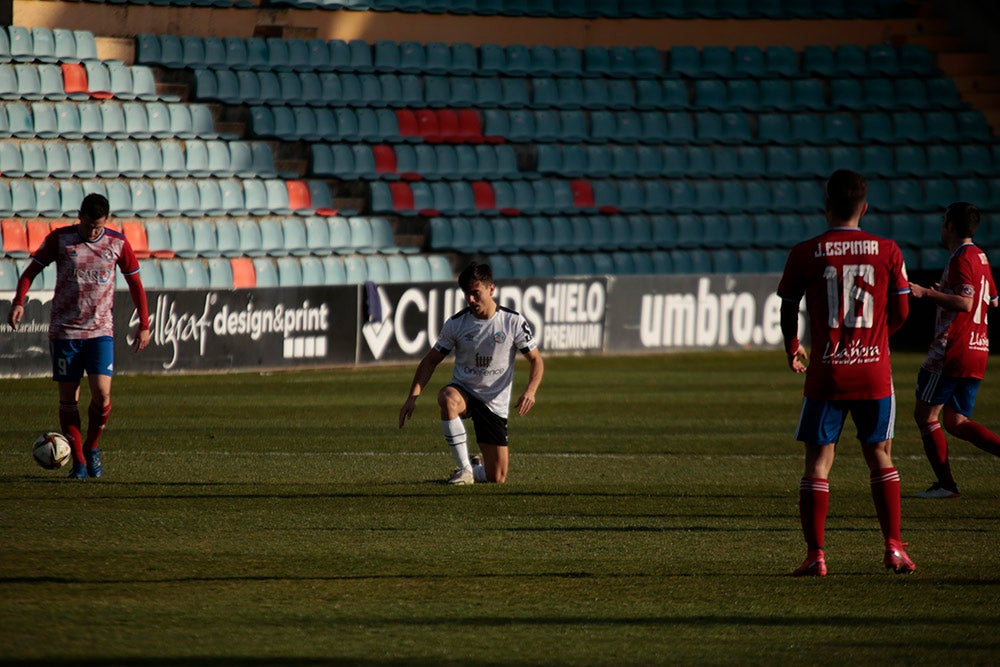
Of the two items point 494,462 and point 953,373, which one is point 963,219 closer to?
point 953,373

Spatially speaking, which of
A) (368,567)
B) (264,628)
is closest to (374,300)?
(368,567)

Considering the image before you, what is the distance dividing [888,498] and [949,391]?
2.87 metres

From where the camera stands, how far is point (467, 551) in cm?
743

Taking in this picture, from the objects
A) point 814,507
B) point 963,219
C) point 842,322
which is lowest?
point 814,507

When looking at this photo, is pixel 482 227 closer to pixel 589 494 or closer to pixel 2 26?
pixel 2 26

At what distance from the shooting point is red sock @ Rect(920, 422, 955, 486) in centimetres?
942

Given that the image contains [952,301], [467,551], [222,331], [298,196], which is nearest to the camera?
[467,551]

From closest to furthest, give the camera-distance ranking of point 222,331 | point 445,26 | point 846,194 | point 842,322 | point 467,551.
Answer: point 846,194, point 842,322, point 467,551, point 222,331, point 445,26

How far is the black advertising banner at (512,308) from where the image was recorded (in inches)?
735

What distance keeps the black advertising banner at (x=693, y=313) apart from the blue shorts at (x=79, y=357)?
1161 cm

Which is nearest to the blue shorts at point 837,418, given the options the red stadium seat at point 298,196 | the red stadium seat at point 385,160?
the red stadium seat at point 298,196

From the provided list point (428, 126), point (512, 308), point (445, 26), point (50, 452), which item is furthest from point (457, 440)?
point (445, 26)

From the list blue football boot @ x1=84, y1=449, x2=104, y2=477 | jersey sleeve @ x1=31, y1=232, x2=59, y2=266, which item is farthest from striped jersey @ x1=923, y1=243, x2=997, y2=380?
jersey sleeve @ x1=31, y1=232, x2=59, y2=266

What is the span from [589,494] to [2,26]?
13.9 meters
